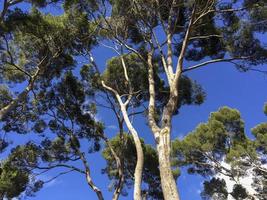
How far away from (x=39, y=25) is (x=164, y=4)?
11.3ft

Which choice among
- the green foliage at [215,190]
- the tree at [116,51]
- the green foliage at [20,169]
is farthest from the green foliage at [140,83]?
the green foliage at [215,190]

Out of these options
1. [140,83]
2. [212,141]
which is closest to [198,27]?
[140,83]

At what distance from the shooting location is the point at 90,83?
14914 mm

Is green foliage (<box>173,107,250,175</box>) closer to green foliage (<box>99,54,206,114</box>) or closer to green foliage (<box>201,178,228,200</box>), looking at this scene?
green foliage (<box>201,178,228,200</box>)

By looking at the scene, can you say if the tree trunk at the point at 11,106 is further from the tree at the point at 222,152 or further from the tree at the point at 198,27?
the tree at the point at 222,152

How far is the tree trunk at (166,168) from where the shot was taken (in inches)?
294

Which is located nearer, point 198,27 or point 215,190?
point 198,27

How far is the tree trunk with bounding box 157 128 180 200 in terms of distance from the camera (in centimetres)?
747

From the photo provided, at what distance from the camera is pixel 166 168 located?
7906 mm

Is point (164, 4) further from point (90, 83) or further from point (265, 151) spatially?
point (265, 151)

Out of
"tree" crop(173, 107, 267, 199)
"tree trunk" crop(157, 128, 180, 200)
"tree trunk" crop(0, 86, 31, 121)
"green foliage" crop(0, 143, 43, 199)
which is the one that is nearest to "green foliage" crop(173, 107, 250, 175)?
"tree" crop(173, 107, 267, 199)

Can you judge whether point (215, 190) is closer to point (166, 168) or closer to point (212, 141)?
point (212, 141)

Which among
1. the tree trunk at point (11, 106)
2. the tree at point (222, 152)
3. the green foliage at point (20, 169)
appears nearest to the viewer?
the tree trunk at point (11, 106)

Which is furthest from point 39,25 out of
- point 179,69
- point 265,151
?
point 265,151
